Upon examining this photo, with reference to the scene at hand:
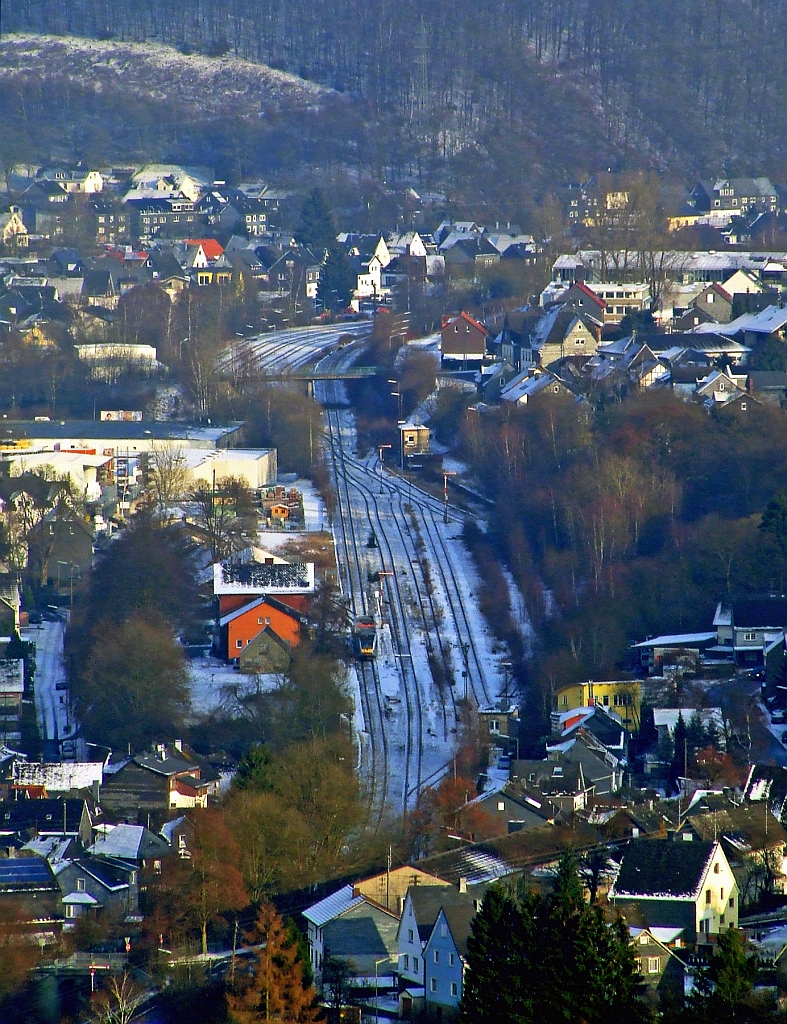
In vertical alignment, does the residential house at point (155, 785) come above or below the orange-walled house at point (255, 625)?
above

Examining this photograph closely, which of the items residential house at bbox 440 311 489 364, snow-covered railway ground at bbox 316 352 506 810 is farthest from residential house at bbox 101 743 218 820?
residential house at bbox 440 311 489 364

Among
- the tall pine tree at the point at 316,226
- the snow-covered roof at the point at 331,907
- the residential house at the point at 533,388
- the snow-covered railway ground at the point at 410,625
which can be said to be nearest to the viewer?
the snow-covered roof at the point at 331,907

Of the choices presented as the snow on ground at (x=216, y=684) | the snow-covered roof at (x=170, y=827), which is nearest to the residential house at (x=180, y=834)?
the snow-covered roof at (x=170, y=827)

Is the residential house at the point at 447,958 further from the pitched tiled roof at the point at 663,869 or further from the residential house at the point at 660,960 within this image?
the pitched tiled roof at the point at 663,869

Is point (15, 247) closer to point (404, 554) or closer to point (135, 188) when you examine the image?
point (135, 188)

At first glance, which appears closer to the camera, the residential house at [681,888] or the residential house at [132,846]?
the residential house at [681,888]
